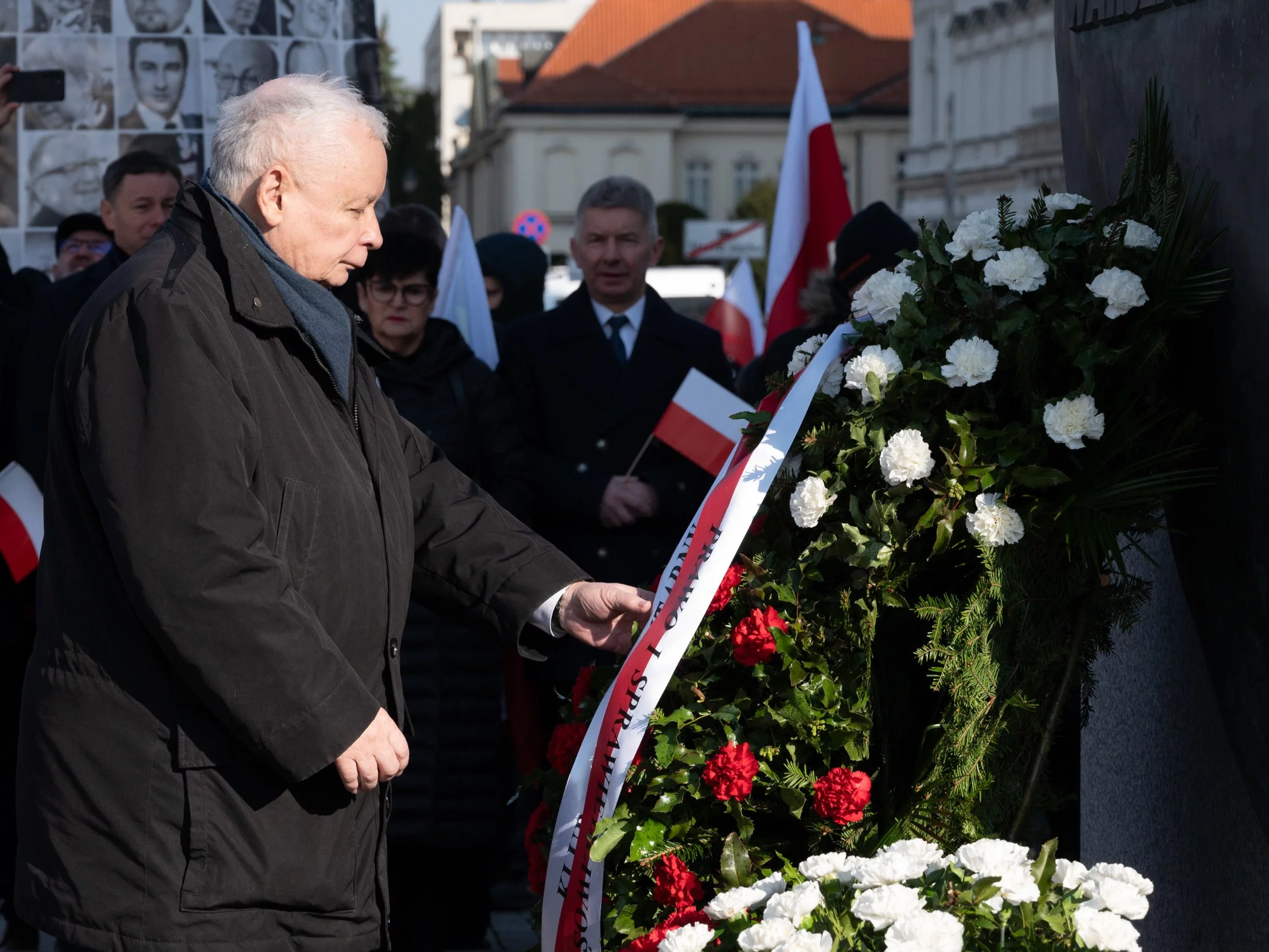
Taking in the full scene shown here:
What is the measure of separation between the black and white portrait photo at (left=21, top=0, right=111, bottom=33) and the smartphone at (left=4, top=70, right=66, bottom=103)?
591mm

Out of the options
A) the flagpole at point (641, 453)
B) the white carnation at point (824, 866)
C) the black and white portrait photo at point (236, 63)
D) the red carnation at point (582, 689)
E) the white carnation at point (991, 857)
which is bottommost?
the white carnation at point (824, 866)

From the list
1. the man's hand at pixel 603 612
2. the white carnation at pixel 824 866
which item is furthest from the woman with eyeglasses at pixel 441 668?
the white carnation at pixel 824 866

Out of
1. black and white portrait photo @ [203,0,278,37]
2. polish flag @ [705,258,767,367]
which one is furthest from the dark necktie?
polish flag @ [705,258,767,367]

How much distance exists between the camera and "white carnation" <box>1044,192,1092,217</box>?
3.11 meters

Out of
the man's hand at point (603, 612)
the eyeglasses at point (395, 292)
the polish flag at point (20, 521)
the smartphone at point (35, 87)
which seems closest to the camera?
the man's hand at point (603, 612)

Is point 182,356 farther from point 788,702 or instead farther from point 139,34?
point 139,34

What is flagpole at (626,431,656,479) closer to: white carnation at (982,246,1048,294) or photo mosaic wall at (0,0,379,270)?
photo mosaic wall at (0,0,379,270)

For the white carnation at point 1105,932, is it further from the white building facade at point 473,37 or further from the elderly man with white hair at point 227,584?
the white building facade at point 473,37

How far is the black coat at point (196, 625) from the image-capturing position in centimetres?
257

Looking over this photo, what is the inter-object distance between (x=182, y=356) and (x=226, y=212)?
0.30 m

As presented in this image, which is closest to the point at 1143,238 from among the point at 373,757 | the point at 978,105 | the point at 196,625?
the point at 373,757

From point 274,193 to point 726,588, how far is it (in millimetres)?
1027

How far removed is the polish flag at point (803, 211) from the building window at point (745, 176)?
224 feet

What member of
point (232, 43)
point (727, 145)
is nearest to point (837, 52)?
point (727, 145)
